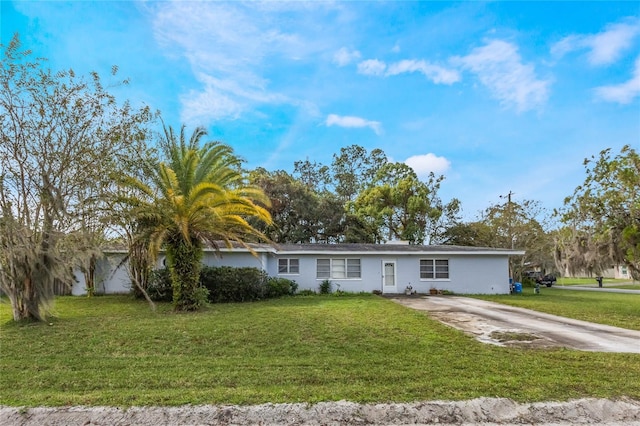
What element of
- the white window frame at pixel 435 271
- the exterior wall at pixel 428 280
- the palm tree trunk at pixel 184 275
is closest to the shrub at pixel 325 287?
the exterior wall at pixel 428 280

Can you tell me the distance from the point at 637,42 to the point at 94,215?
15.6 metres

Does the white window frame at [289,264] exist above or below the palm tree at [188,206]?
below

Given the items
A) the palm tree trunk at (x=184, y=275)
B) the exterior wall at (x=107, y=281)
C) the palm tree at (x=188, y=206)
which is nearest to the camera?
the palm tree at (x=188, y=206)

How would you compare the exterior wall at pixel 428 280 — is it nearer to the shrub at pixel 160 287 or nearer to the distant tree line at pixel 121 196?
the distant tree line at pixel 121 196

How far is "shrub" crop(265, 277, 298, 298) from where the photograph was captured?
54.8 feet

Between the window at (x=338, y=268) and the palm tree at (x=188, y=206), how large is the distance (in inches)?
304

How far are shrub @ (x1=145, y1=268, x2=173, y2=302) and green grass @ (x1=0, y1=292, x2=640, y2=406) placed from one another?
6.39m

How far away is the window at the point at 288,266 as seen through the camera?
1945 centimetres

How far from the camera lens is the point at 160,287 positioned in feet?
50.4

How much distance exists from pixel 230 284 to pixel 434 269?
10799 millimetres

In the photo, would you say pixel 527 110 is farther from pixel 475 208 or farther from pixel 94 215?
pixel 475 208

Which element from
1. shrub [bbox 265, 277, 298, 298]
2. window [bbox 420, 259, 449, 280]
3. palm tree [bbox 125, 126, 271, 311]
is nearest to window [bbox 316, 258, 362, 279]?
shrub [bbox 265, 277, 298, 298]


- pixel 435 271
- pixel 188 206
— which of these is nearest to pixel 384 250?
pixel 435 271

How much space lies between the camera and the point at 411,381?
15.4ft
